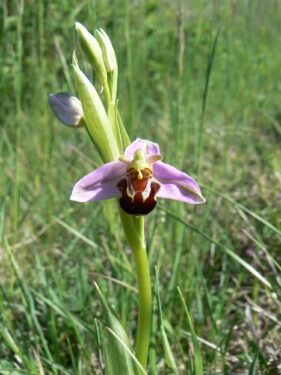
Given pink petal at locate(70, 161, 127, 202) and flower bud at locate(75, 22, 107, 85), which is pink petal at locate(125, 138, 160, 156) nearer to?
pink petal at locate(70, 161, 127, 202)

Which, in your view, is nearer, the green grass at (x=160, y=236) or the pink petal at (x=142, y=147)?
the pink petal at (x=142, y=147)

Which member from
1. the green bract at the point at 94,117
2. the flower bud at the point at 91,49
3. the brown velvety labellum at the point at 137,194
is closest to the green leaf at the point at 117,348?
the brown velvety labellum at the point at 137,194

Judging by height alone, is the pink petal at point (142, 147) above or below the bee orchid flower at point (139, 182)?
above

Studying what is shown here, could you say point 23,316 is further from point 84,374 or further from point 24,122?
point 24,122

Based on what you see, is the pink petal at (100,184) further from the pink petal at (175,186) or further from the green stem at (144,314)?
the green stem at (144,314)

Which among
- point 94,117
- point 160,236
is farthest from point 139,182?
point 160,236

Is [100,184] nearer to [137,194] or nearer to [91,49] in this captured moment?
[137,194]

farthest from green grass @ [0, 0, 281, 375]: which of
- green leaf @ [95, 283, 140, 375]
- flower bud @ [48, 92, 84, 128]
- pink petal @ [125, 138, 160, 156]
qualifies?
flower bud @ [48, 92, 84, 128]

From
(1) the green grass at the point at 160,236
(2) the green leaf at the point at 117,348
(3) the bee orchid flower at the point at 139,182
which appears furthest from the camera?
(1) the green grass at the point at 160,236
